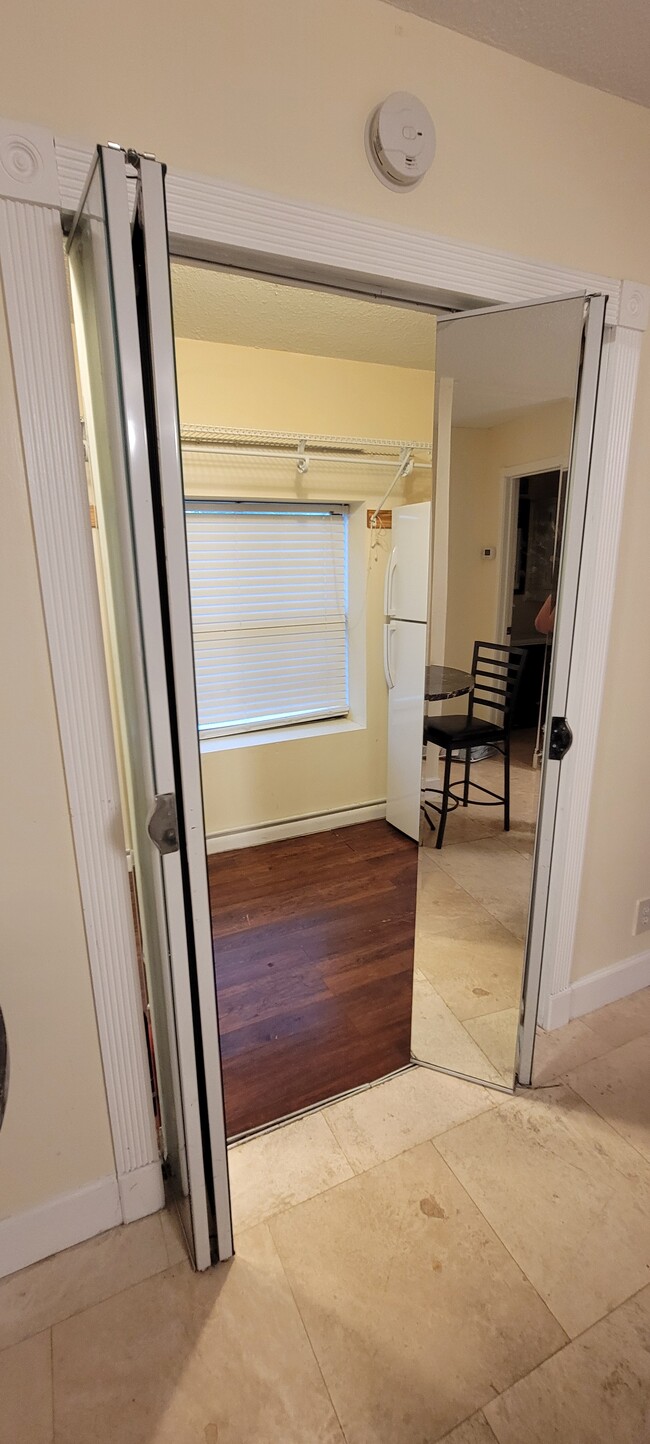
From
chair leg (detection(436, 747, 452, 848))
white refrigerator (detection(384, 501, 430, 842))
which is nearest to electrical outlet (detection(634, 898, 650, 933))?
chair leg (detection(436, 747, 452, 848))

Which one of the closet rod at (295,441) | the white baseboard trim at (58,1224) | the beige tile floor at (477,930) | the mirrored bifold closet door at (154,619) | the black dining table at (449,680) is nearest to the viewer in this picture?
the mirrored bifold closet door at (154,619)

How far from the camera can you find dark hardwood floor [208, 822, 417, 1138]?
5.96 feet

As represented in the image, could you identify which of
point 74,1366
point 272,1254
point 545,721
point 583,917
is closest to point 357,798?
point 583,917

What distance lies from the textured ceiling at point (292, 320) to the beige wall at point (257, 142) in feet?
1.62

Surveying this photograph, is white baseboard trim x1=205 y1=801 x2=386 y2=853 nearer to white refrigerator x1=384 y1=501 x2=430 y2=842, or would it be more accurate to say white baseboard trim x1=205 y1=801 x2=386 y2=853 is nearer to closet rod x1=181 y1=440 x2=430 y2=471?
white refrigerator x1=384 y1=501 x2=430 y2=842

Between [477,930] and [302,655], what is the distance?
6.00ft

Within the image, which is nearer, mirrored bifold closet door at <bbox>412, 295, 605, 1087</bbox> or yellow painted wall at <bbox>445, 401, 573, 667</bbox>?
mirrored bifold closet door at <bbox>412, 295, 605, 1087</bbox>

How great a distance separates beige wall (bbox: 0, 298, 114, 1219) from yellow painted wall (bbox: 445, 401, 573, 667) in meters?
1.16

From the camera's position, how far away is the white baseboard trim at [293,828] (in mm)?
3297

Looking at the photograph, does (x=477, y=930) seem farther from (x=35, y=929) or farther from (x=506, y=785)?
(x=35, y=929)

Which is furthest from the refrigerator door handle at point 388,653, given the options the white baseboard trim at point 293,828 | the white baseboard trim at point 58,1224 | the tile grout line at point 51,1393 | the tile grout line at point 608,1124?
the tile grout line at point 51,1393

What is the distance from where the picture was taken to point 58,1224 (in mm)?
1323

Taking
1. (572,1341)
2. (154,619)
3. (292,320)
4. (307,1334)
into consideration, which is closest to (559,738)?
(154,619)

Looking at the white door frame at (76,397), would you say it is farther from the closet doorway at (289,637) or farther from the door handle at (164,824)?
the door handle at (164,824)
